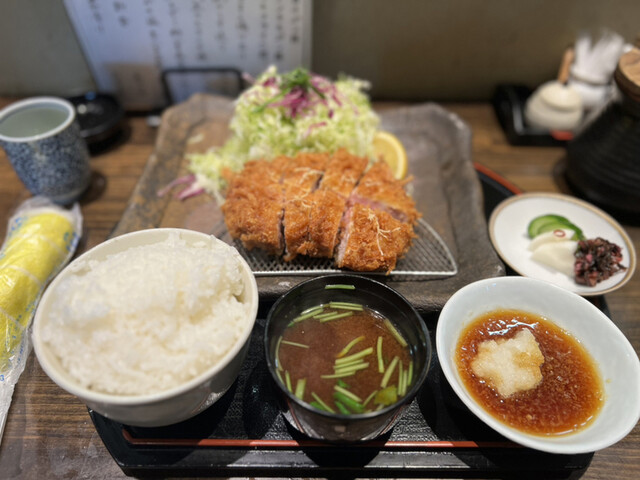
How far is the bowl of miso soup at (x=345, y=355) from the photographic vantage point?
5.42 feet

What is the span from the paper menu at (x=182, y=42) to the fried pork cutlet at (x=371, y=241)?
5.98 feet

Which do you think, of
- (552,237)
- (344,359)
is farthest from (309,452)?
(552,237)

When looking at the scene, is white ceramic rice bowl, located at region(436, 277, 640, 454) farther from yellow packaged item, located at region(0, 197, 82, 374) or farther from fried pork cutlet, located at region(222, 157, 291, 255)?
yellow packaged item, located at region(0, 197, 82, 374)

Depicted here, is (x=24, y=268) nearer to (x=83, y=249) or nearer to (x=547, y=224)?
(x=83, y=249)

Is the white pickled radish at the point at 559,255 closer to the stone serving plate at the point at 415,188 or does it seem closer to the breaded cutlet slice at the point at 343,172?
the stone serving plate at the point at 415,188

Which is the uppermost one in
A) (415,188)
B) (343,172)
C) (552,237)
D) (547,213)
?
(343,172)

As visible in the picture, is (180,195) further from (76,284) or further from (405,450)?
(405,450)

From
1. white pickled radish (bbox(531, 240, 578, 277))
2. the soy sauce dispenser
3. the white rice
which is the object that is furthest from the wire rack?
the soy sauce dispenser

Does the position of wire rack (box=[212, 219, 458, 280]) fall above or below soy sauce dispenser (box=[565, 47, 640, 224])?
below

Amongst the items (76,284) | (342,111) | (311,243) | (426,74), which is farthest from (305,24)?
(76,284)

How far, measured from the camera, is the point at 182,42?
137 inches

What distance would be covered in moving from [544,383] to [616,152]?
1.79 metres

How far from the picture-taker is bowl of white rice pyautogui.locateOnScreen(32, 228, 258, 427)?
5.11 feet

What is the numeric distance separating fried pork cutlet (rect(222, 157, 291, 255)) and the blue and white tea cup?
107cm
